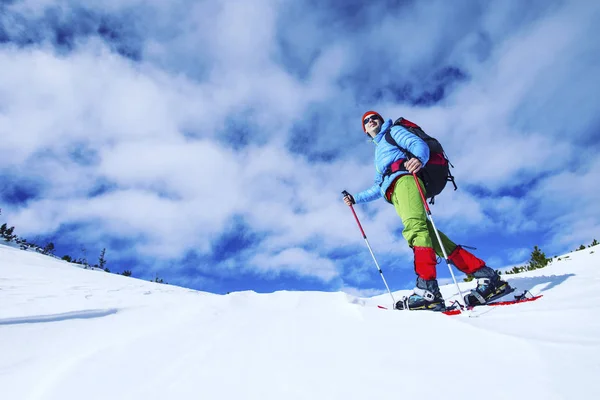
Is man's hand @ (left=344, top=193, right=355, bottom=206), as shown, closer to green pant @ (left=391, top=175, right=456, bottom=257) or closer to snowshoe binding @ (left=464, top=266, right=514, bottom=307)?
green pant @ (left=391, top=175, right=456, bottom=257)

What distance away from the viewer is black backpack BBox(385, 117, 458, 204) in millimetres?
3652

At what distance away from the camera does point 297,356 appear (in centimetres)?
158

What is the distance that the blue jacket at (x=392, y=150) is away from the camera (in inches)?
136

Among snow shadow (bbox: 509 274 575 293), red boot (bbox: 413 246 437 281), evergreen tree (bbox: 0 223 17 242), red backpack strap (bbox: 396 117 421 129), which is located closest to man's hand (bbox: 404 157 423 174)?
red backpack strap (bbox: 396 117 421 129)

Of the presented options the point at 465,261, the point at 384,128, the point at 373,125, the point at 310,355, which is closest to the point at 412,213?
the point at 465,261

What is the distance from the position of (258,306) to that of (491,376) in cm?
231

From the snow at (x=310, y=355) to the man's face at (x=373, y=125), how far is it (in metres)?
2.62

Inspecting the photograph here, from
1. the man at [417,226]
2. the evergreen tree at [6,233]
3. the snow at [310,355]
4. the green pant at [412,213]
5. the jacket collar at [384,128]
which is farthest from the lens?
the evergreen tree at [6,233]

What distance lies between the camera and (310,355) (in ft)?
5.17

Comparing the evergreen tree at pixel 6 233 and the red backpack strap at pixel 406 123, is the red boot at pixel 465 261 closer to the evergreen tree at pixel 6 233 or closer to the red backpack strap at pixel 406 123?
the red backpack strap at pixel 406 123

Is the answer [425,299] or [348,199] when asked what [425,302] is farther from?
[348,199]

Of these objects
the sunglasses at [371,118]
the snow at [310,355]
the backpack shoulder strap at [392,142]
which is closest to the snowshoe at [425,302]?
the snow at [310,355]

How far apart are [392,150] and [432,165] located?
52 cm

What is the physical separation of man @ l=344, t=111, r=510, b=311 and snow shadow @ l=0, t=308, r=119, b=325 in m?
3.02
